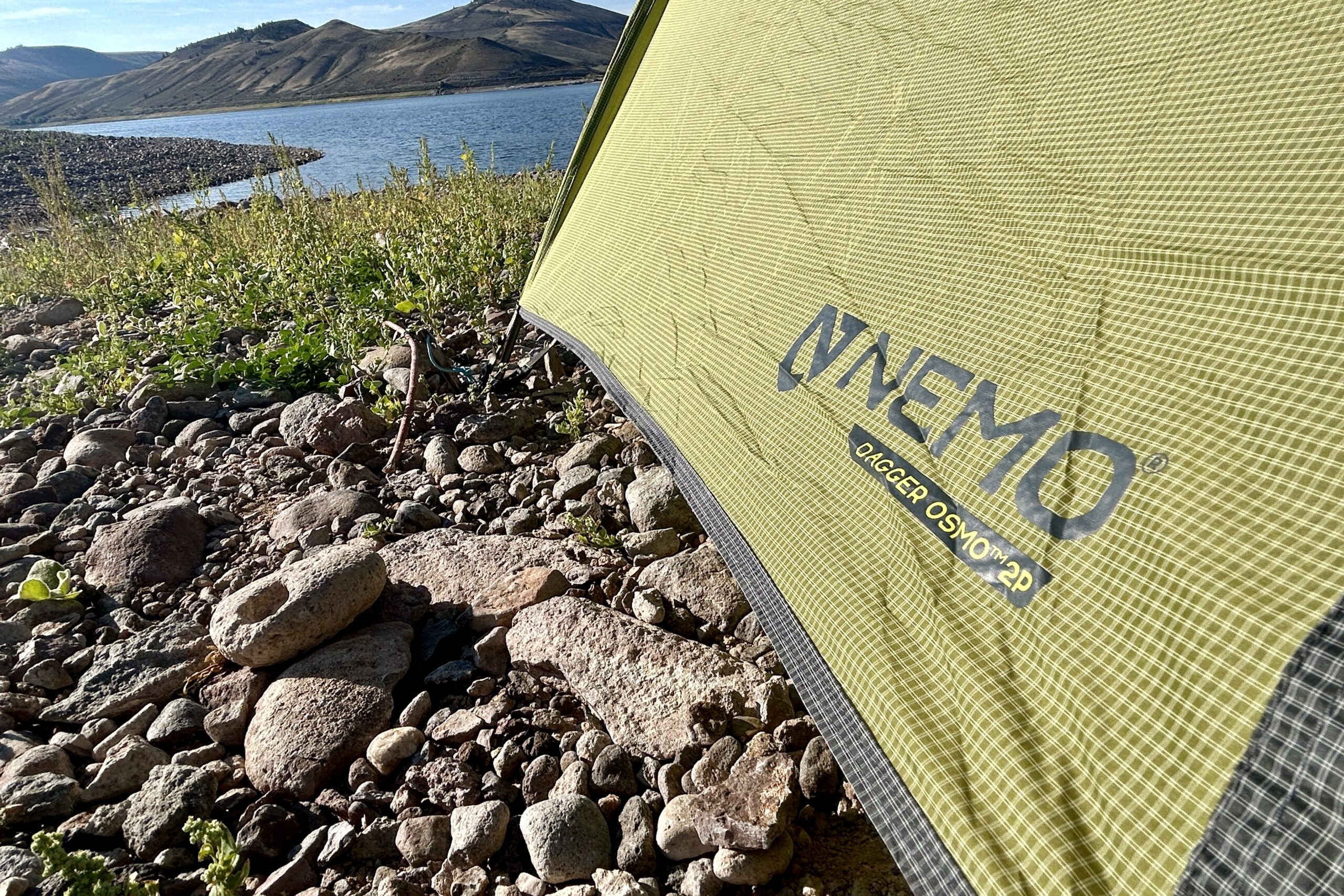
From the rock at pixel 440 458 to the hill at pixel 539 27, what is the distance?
8080 cm

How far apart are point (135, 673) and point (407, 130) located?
27.4 meters

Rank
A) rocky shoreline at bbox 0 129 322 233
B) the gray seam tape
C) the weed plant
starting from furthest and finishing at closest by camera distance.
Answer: rocky shoreline at bbox 0 129 322 233
the weed plant
the gray seam tape

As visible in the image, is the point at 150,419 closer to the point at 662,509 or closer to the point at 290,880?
the point at 662,509

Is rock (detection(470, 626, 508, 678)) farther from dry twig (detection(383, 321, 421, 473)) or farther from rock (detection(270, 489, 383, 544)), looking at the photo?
dry twig (detection(383, 321, 421, 473))

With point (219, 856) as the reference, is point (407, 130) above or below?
above

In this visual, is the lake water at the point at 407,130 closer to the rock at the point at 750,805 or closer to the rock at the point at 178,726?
the rock at the point at 178,726

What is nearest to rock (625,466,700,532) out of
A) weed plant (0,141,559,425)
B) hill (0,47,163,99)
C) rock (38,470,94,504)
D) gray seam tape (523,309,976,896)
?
gray seam tape (523,309,976,896)

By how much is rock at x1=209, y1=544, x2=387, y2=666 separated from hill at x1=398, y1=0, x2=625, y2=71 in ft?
269

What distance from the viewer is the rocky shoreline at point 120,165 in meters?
17.7

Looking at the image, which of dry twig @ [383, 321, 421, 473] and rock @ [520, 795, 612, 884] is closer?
rock @ [520, 795, 612, 884]

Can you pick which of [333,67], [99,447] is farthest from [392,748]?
[333,67]

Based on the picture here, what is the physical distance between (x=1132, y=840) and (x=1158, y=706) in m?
0.15

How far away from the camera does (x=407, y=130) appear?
2611 centimetres

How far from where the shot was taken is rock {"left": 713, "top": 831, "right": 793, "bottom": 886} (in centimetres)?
134
